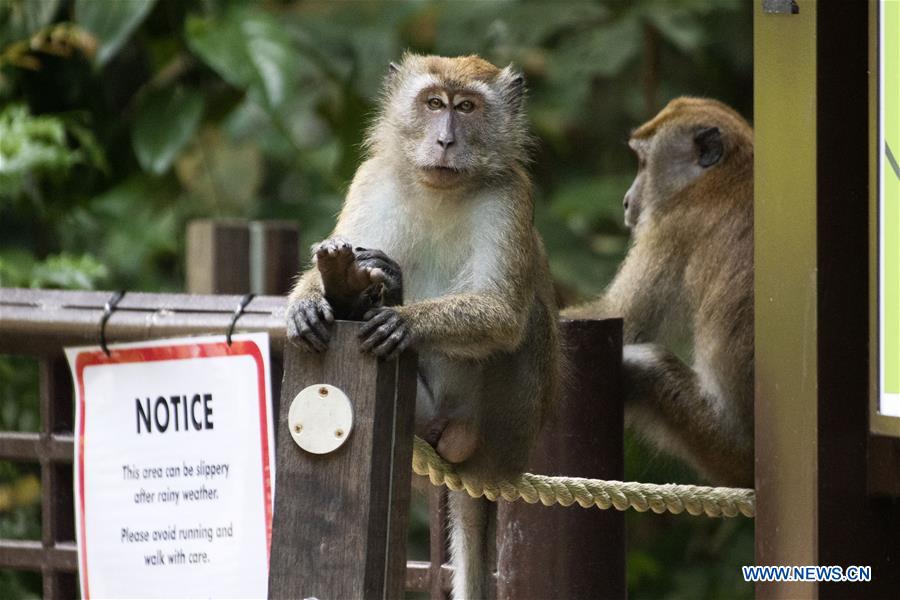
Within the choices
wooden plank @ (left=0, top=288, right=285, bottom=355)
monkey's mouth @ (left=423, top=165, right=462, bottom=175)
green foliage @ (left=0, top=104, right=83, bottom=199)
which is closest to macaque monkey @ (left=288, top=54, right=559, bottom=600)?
monkey's mouth @ (left=423, top=165, right=462, bottom=175)

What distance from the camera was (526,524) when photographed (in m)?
3.51

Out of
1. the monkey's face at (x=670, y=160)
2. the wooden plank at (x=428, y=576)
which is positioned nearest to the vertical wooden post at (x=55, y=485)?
the wooden plank at (x=428, y=576)

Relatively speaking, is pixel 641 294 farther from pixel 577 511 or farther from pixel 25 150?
pixel 25 150

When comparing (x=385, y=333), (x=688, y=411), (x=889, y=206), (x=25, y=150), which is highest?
(x=25, y=150)

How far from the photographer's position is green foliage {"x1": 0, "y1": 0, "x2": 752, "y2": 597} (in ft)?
18.9

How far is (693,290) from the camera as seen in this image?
16.1ft

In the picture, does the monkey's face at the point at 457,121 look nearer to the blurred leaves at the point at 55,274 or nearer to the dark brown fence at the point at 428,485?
the dark brown fence at the point at 428,485

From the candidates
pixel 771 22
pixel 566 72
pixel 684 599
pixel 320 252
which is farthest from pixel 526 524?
pixel 566 72

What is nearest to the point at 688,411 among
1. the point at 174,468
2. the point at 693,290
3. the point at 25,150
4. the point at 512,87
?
the point at 693,290

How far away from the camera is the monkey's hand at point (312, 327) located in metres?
2.54

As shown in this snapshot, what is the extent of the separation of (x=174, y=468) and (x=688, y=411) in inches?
82.6

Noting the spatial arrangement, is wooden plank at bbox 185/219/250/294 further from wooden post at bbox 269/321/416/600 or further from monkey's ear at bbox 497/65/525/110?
wooden post at bbox 269/321/416/600

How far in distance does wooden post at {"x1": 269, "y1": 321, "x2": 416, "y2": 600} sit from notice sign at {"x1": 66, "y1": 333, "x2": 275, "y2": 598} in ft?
2.83

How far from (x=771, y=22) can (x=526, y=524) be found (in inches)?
60.0
